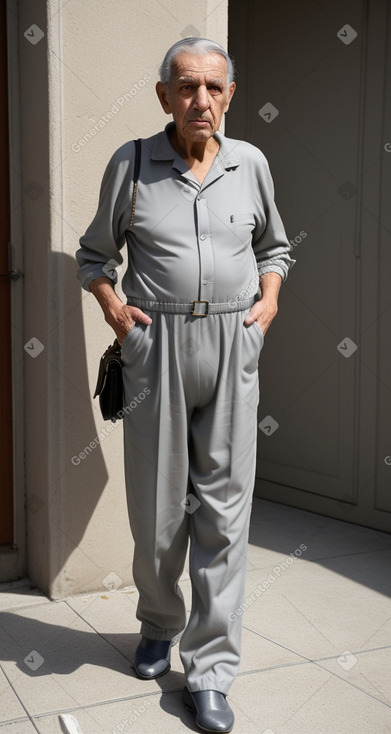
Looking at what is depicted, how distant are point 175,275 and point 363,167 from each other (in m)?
2.23

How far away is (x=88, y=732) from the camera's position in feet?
8.57

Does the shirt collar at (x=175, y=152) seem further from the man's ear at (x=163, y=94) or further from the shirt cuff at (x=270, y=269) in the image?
the shirt cuff at (x=270, y=269)

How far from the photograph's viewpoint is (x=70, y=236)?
11.4ft

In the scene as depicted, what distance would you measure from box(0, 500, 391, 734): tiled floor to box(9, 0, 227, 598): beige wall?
29 centimetres

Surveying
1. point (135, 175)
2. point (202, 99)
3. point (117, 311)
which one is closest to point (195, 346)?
point (117, 311)

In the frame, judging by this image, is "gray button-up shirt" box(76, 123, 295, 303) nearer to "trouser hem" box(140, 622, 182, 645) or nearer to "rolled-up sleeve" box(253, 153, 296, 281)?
"rolled-up sleeve" box(253, 153, 296, 281)

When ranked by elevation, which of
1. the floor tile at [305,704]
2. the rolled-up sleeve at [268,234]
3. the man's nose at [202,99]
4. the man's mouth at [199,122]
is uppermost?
the man's nose at [202,99]

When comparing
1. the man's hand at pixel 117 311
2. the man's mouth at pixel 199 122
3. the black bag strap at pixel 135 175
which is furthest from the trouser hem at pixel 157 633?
the man's mouth at pixel 199 122

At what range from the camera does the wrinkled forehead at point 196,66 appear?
252cm

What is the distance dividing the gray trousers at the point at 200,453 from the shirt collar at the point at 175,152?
430 mm

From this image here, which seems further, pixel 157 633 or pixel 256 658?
pixel 256 658

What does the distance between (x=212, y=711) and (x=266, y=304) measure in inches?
45.5

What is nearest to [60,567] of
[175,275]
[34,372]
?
[34,372]

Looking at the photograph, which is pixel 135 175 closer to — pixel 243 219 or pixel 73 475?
pixel 243 219
